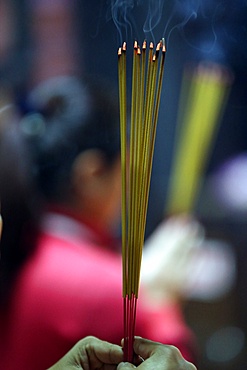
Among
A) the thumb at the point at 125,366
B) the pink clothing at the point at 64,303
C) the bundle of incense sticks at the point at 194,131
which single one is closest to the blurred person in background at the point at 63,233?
the pink clothing at the point at 64,303

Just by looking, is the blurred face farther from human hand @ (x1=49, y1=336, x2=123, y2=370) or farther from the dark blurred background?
human hand @ (x1=49, y1=336, x2=123, y2=370)

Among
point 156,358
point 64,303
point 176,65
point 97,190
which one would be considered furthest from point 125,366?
point 176,65

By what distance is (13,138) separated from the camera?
1.19 m

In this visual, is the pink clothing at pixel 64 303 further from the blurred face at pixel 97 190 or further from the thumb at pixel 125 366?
the thumb at pixel 125 366

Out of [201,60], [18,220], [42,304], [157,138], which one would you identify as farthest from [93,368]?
[201,60]

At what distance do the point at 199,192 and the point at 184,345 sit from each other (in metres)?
0.32

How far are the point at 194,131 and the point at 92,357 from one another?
1.65ft

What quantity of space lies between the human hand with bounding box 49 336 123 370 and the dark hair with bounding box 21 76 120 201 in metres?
0.32

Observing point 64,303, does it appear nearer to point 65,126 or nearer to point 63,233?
point 63,233

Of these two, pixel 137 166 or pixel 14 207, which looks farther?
pixel 14 207

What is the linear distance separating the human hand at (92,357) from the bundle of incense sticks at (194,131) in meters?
0.33

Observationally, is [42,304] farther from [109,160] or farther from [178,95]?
[178,95]

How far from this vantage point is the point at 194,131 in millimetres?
1232

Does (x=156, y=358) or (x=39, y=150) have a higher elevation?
(x=39, y=150)
